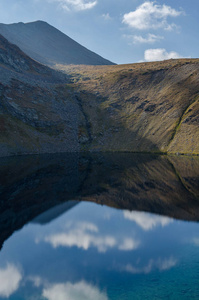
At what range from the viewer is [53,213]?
35.4 meters

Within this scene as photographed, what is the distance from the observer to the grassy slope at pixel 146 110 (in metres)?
115

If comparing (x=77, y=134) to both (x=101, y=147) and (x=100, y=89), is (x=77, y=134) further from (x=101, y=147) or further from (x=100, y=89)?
(x=100, y=89)

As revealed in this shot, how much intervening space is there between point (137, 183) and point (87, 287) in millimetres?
35678

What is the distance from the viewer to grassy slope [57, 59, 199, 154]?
11456 cm

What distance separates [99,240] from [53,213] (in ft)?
36.5

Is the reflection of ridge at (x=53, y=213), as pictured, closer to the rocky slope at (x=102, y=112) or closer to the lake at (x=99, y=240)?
the lake at (x=99, y=240)

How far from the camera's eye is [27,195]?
43.3 m

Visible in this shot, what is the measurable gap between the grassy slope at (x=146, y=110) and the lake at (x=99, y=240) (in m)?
65.1

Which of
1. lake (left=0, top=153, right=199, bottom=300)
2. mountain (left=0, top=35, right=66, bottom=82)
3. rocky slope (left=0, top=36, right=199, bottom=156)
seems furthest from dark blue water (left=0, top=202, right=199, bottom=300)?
Result: mountain (left=0, top=35, right=66, bottom=82)

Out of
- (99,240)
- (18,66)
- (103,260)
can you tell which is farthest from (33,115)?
(103,260)

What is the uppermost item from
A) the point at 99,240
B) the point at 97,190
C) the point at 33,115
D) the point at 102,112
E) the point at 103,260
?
the point at 102,112

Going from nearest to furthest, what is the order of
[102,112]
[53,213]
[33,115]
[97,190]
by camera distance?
1. [53,213]
2. [97,190]
3. [33,115]
4. [102,112]

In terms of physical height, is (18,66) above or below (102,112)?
above

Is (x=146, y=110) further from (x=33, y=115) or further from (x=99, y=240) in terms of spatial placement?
(x=99, y=240)
